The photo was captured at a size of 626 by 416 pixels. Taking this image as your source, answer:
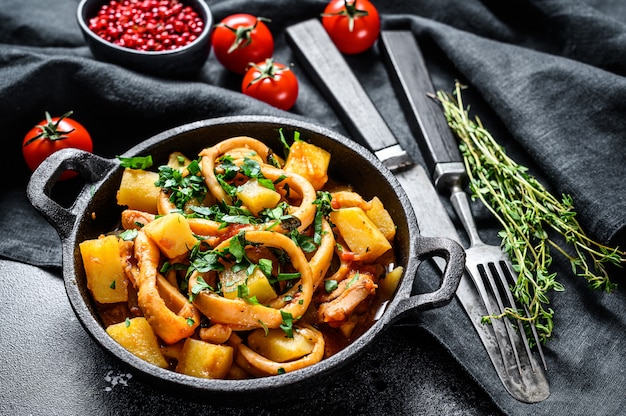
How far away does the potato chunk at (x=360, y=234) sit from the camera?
3229 millimetres

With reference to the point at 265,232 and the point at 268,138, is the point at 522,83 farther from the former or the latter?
the point at 265,232

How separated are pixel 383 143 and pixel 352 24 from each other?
953mm

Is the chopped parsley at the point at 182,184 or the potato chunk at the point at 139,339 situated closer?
the potato chunk at the point at 139,339

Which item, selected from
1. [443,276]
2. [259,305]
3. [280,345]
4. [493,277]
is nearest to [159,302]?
[259,305]

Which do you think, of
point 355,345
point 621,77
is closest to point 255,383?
point 355,345

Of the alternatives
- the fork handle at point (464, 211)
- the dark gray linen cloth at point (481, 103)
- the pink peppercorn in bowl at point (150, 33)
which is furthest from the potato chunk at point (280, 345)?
the pink peppercorn in bowl at point (150, 33)

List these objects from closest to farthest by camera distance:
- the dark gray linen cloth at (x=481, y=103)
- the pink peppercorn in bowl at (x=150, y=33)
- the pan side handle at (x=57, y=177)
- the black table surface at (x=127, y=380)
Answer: the pan side handle at (x=57, y=177)
the black table surface at (x=127, y=380)
the dark gray linen cloth at (x=481, y=103)
the pink peppercorn in bowl at (x=150, y=33)

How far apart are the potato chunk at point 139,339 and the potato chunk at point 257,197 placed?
2.24 ft

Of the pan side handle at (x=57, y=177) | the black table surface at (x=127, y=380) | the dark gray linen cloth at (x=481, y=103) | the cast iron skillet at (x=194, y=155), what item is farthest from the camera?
the dark gray linen cloth at (x=481, y=103)

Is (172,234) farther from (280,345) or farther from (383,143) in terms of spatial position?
(383,143)

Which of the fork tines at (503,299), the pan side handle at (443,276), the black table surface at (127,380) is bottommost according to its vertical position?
the black table surface at (127,380)

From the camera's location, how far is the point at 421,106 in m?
4.38

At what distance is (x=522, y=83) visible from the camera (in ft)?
14.4

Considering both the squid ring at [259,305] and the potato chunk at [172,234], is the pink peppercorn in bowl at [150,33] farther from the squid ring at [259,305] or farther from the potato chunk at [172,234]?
the squid ring at [259,305]
